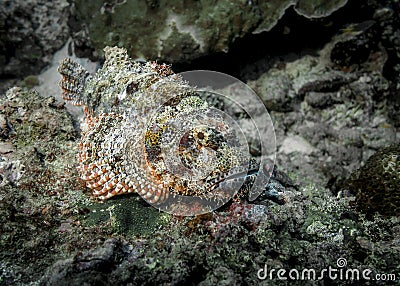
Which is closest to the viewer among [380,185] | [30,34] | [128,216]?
[128,216]

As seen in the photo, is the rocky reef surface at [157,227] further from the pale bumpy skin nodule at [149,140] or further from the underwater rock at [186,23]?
the underwater rock at [186,23]

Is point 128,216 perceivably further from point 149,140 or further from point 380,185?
point 380,185

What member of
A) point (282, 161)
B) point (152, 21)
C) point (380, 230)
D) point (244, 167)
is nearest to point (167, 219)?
point (244, 167)

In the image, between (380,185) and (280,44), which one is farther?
(280,44)

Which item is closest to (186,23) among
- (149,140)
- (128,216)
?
(149,140)

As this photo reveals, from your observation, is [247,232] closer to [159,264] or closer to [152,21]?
[159,264]
